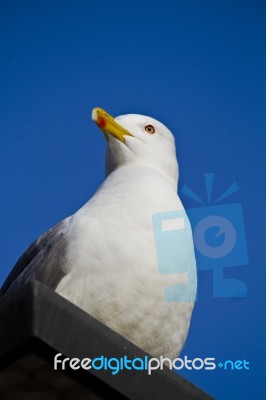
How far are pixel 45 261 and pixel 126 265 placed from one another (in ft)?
1.68

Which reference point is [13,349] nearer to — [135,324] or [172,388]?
[172,388]

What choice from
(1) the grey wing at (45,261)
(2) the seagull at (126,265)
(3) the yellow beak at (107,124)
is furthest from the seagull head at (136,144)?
(1) the grey wing at (45,261)

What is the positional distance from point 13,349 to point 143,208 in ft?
6.43

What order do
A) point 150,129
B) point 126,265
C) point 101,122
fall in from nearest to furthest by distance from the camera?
point 126,265
point 101,122
point 150,129

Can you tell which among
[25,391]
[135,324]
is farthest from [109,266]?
[25,391]

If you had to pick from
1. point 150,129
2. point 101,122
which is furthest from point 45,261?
point 150,129

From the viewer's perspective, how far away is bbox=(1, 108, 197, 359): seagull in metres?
Result: 3.58

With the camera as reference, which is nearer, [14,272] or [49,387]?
[49,387]

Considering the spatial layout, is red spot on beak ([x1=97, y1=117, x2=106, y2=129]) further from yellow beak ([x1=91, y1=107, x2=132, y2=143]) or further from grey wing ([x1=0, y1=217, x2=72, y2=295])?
grey wing ([x1=0, y1=217, x2=72, y2=295])

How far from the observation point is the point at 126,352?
218cm

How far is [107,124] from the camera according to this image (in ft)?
15.4

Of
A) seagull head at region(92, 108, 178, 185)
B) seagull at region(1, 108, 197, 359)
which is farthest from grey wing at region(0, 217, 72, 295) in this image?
seagull head at region(92, 108, 178, 185)

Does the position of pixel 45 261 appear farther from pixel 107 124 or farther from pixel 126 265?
pixel 107 124

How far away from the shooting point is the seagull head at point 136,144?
15.3ft
